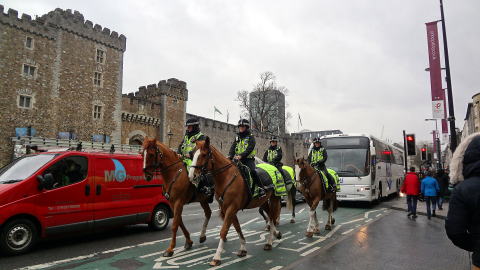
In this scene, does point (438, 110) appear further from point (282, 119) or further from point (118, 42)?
point (282, 119)

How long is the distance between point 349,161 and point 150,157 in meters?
12.0

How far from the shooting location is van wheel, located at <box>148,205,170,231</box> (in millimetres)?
9695

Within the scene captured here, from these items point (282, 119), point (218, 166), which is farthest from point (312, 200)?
point (282, 119)

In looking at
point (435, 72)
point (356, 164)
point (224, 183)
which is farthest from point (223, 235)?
point (435, 72)

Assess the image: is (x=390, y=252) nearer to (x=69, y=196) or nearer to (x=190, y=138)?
(x=190, y=138)

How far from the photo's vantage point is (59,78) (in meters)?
28.2

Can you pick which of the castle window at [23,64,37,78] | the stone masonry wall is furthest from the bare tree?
the castle window at [23,64,37,78]

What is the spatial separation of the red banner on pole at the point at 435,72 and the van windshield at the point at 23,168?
556 inches

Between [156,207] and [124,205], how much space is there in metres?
1.23

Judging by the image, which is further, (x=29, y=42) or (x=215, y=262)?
(x=29, y=42)

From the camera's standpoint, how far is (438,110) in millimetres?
13969

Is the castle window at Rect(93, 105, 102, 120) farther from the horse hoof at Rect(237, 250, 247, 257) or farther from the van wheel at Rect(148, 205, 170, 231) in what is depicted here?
the horse hoof at Rect(237, 250, 247, 257)

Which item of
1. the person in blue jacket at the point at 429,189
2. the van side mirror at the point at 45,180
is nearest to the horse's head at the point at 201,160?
the van side mirror at the point at 45,180

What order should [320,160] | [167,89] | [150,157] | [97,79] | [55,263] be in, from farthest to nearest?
1. [167,89]
2. [97,79]
3. [320,160]
4. [150,157]
5. [55,263]
